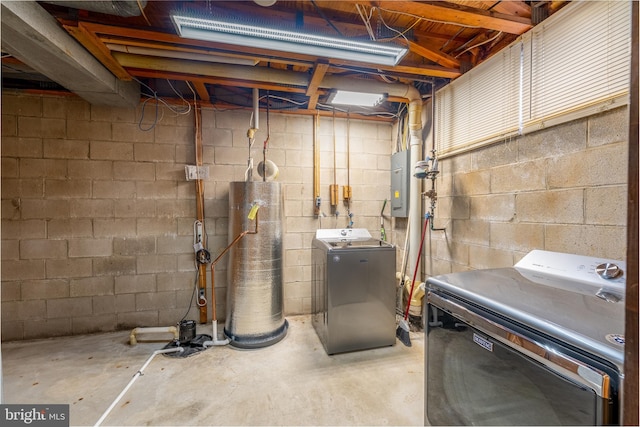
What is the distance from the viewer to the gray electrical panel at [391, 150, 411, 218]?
2799 mm

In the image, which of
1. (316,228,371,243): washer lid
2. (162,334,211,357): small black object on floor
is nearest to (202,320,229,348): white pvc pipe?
(162,334,211,357): small black object on floor

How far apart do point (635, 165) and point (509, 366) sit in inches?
29.9

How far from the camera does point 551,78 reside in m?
1.54

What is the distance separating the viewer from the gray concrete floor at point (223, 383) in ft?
5.33

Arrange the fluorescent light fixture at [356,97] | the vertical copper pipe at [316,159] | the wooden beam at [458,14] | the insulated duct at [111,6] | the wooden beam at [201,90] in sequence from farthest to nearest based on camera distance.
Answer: the vertical copper pipe at [316,159], the fluorescent light fixture at [356,97], the wooden beam at [201,90], the wooden beam at [458,14], the insulated duct at [111,6]

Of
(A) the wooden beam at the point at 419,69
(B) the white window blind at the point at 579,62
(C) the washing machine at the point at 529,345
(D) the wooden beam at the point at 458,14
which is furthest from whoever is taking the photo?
(A) the wooden beam at the point at 419,69

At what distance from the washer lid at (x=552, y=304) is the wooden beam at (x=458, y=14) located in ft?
4.98

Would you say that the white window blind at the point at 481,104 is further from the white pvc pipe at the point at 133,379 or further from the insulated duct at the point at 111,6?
the white pvc pipe at the point at 133,379

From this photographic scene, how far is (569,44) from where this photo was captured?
1.45 m

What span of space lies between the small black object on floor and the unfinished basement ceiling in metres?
2.30

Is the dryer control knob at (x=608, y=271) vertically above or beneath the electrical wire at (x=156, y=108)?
beneath

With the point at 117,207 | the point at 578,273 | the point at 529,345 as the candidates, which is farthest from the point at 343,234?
the point at 117,207

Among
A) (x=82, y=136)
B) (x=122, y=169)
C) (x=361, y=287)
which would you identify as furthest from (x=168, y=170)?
(x=361, y=287)

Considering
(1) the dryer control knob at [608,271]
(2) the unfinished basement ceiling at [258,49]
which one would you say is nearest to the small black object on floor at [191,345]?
(2) the unfinished basement ceiling at [258,49]
